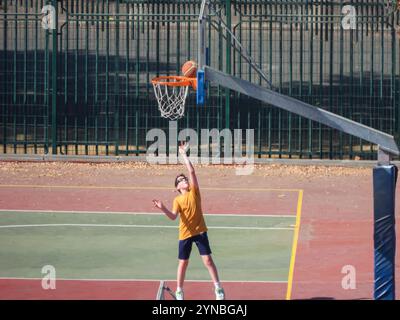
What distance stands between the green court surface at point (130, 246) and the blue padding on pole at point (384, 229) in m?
2.20

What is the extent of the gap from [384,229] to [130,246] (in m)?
5.42

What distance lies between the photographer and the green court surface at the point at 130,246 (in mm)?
15180

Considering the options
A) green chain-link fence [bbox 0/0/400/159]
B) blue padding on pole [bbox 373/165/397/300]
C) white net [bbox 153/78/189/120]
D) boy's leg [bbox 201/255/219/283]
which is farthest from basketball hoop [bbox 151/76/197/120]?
blue padding on pole [bbox 373/165/397/300]

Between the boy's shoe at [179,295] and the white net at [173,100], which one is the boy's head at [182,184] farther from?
the white net at [173,100]

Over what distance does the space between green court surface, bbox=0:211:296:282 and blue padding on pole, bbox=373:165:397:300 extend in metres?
2.20

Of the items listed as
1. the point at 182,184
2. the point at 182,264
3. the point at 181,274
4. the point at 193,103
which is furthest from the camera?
the point at 193,103

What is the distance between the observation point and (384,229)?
12.6 meters

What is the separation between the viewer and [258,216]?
19328mm

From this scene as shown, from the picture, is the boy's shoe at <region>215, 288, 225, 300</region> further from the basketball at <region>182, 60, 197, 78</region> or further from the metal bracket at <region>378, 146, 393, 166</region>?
the basketball at <region>182, 60, 197, 78</region>

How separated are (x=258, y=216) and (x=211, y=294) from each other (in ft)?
18.2

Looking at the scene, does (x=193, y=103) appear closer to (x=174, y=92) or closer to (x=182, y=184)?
(x=174, y=92)

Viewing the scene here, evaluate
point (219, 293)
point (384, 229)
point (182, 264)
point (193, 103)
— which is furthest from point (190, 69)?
point (193, 103)
